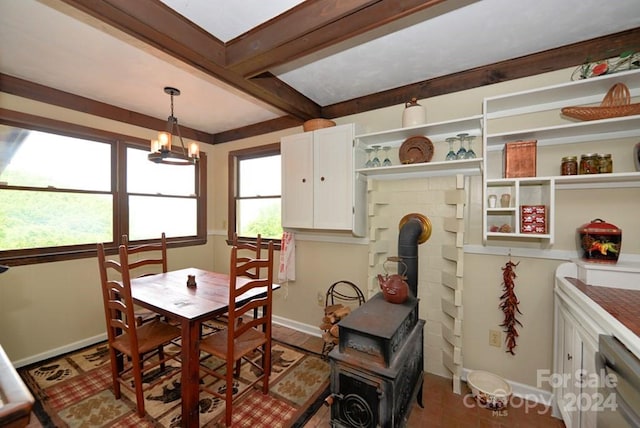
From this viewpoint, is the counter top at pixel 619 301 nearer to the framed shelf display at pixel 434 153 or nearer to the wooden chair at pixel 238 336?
the framed shelf display at pixel 434 153

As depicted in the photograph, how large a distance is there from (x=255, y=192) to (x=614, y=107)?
11.0 ft

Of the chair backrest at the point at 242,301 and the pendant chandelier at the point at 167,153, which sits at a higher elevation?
the pendant chandelier at the point at 167,153

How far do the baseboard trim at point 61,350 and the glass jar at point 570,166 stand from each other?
436cm

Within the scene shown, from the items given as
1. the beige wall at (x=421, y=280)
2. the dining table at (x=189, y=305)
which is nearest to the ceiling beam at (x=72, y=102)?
the beige wall at (x=421, y=280)

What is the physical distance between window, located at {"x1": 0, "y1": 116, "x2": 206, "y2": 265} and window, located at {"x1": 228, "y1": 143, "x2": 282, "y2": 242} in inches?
31.3

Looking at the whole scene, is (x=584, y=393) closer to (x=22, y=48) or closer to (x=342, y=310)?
(x=342, y=310)

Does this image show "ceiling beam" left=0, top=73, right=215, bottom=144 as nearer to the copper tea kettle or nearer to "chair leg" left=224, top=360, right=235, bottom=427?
"chair leg" left=224, top=360, right=235, bottom=427

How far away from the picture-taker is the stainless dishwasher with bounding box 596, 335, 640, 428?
93cm

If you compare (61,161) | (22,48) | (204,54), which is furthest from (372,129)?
(61,161)

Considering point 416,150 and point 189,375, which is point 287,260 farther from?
point 416,150

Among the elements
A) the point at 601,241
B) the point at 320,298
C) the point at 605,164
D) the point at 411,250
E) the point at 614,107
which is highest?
the point at 614,107

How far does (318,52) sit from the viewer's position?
1.92 m

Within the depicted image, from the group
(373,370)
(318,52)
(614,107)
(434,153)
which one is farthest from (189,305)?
(614,107)

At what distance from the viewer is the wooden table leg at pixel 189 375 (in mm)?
1660
